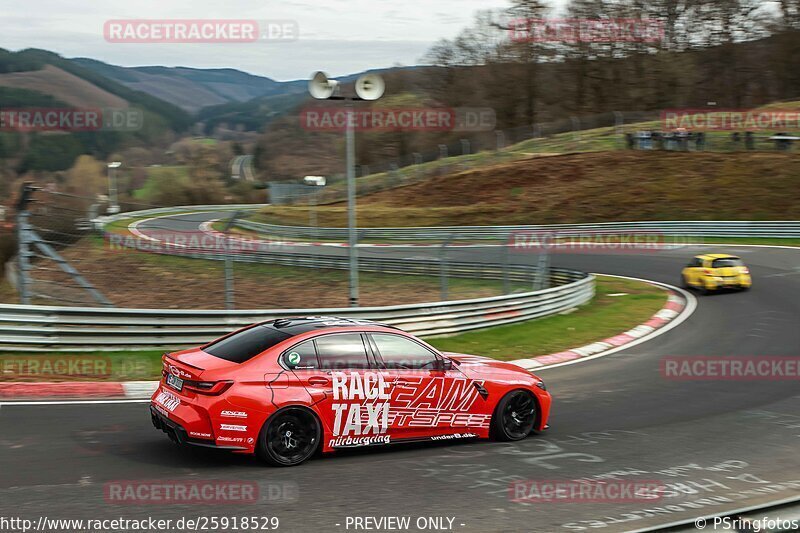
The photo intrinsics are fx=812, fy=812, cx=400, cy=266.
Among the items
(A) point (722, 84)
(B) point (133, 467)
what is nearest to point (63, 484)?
(B) point (133, 467)

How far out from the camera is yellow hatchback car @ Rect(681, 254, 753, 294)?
76.8ft

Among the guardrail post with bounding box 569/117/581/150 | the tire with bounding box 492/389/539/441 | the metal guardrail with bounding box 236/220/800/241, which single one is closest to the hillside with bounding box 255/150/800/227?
the metal guardrail with bounding box 236/220/800/241

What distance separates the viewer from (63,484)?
6.76 metres

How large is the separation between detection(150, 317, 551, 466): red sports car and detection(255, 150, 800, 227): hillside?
1465 inches

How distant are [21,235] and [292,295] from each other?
777cm

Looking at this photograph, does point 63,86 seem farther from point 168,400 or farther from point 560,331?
point 168,400

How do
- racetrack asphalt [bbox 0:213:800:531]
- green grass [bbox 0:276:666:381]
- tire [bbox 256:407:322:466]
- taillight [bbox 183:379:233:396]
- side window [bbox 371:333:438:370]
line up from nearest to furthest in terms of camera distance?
racetrack asphalt [bbox 0:213:800:531]
taillight [bbox 183:379:233:396]
tire [bbox 256:407:322:466]
side window [bbox 371:333:438:370]
green grass [bbox 0:276:666:381]

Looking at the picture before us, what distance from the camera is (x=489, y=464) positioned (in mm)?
7867

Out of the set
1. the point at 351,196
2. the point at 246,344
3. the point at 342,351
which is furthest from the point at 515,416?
the point at 351,196

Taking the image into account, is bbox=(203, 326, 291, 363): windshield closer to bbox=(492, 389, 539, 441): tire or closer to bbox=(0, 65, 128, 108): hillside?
bbox=(492, 389, 539, 441): tire

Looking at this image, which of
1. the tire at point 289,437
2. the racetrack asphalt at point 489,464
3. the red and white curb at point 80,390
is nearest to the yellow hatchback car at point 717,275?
the racetrack asphalt at point 489,464

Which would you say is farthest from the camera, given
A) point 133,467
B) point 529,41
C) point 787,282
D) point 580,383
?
point 529,41

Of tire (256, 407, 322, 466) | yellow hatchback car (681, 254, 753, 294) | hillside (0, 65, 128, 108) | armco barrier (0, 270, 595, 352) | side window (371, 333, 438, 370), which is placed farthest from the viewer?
hillside (0, 65, 128, 108)

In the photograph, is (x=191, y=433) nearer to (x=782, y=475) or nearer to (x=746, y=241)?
(x=782, y=475)
